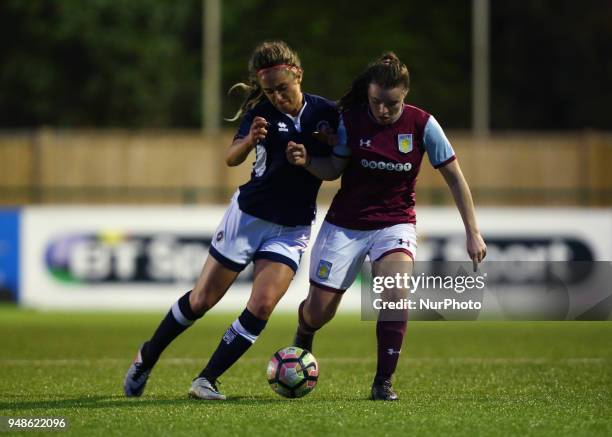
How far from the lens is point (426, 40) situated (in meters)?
32.8

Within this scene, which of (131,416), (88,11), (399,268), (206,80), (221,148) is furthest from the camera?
(88,11)

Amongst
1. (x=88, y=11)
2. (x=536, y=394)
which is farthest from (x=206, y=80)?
(x=536, y=394)

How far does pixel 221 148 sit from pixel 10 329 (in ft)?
36.1

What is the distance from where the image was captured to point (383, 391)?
7.58 meters

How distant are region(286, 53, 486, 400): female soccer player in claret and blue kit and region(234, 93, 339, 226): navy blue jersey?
12 cm

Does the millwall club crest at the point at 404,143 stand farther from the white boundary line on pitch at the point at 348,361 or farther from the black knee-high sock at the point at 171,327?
the white boundary line on pitch at the point at 348,361

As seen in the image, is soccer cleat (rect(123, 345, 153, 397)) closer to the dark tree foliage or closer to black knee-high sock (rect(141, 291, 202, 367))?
black knee-high sock (rect(141, 291, 202, 367))

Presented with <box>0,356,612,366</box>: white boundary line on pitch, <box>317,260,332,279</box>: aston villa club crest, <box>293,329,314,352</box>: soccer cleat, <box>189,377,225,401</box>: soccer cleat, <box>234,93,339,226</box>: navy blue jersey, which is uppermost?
<box>234,93,339,226</box>: navy blue jersey

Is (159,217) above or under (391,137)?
under

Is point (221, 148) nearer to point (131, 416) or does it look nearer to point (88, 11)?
point (88, 11)

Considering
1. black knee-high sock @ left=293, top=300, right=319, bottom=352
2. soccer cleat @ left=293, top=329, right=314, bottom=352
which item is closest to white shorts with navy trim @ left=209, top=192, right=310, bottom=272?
black knee-high sock @ left=293, top=300, right=319, bottom=352

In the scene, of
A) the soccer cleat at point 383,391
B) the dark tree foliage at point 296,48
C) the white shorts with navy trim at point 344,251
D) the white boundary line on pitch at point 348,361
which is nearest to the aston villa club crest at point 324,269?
the white shorts with navy trim at point 344,251

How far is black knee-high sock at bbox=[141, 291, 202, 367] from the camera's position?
782cm

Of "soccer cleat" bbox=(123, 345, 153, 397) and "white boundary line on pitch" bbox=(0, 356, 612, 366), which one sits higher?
"soccer cleat" bbox=(123, 345, 153, 397)
